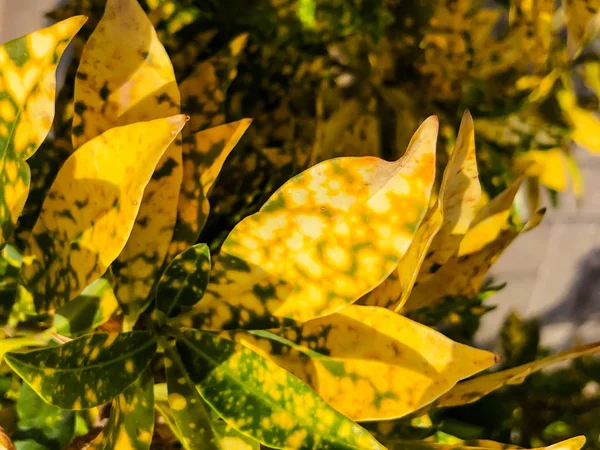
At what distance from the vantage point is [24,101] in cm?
27

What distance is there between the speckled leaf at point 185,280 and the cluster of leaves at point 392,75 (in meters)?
0.21

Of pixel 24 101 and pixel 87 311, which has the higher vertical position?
pixel 24 101

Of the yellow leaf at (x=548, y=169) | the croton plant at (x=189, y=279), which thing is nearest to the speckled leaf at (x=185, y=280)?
the croton plant at (x=189, y=279)

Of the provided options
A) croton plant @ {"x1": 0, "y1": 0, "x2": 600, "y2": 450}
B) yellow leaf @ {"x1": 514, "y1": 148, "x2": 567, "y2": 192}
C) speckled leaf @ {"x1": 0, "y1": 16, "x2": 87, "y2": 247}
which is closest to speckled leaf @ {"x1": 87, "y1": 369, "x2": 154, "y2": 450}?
croton plant @ {"x1": 0, "y1": 0, "x2": 600, "y2": 450}

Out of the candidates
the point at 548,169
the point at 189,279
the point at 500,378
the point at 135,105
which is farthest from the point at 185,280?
the point at 548,169

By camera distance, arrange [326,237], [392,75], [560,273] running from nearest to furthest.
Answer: [326,237], [392,75], [560,273]

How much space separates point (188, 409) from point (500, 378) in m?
0.20

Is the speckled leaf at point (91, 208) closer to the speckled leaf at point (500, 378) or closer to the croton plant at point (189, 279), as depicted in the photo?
the croton plant at point (189, 279)

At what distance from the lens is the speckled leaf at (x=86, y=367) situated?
0.82 feet

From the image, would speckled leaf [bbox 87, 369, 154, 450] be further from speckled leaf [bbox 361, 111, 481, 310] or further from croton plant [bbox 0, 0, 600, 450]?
speckled leaf [bbox 361, 111, 481, 310]

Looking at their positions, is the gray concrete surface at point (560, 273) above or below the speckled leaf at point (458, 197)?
below

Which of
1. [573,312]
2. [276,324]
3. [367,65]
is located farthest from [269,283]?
[573,312]

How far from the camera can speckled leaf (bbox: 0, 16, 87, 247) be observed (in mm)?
264

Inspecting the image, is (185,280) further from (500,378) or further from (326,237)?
(500,378)
